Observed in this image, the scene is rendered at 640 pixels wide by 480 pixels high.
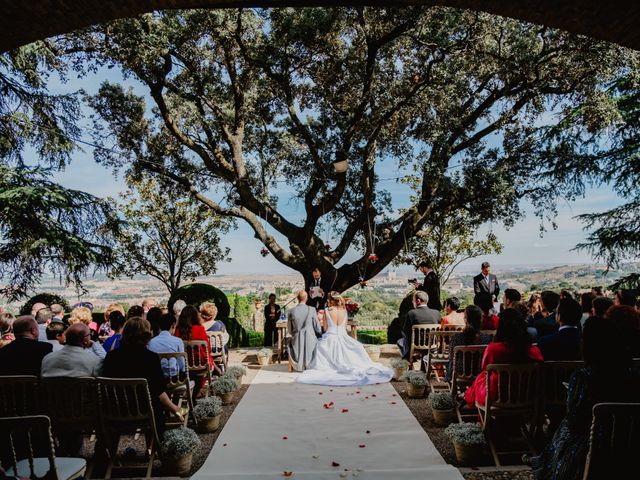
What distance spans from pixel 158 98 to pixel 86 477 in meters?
9.55

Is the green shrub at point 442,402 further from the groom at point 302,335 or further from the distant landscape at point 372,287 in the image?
the distant landscape at point 372,287

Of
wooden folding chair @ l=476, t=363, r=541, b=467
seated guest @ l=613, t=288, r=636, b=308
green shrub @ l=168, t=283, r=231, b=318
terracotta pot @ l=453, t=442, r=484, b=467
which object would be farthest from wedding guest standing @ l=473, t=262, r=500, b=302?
green shrub @ l=168, t=283, r=231, b=318

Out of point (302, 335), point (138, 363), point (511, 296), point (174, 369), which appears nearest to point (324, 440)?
point (174, 369)

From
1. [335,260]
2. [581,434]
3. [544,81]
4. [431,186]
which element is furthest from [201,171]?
[581,434]

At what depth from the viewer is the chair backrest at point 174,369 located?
5.13m

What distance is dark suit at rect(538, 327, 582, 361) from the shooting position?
4559 millimetres

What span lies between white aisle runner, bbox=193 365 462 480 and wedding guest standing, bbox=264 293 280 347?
434 centimetres

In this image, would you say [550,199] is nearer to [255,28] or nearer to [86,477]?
[255,28]

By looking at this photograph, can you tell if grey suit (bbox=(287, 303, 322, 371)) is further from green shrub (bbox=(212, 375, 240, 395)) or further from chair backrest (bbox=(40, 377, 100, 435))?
chair backrest (bbox=(40, 377, 100, 435))

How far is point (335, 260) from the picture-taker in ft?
42.4

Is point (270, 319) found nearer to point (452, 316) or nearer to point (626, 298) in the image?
point (452, 316)

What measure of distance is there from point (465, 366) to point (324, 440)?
1810 millimetres

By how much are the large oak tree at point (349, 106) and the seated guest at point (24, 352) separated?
6819 millimetres

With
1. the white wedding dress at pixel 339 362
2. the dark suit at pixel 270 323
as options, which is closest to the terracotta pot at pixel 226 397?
the white wedding dress at pixel 339 362
